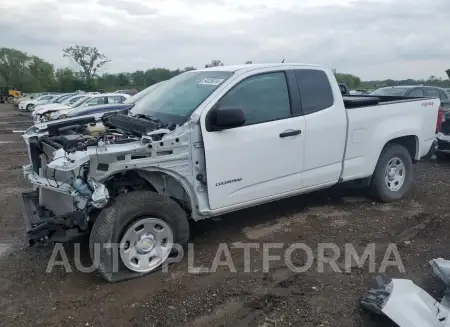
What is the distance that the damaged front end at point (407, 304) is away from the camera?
2887mm

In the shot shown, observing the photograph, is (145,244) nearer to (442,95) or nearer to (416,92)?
(416,92)

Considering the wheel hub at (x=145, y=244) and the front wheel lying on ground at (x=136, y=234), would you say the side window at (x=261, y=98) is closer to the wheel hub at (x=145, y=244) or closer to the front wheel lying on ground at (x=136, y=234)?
the front wheel lying on ground at (x=136, y=234)

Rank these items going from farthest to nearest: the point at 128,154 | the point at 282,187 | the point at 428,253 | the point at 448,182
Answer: the point at 448,182
the point at 282,187
the point at 428,253
the point at 128,154

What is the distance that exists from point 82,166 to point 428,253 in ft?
11.6

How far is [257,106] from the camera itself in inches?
179

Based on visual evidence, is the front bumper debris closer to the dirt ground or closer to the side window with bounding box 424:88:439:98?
the dirt ground

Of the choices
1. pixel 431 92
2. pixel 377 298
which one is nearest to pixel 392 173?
pixel 377 298

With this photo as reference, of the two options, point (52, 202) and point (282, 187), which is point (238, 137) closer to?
point (282, 187)

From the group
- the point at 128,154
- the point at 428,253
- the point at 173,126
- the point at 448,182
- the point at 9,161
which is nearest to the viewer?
the point at 128,154

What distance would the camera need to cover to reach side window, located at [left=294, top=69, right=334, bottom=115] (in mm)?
4910

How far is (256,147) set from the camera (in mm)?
4410

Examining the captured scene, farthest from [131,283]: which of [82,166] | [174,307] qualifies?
[82,166]

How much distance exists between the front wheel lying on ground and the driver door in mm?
464

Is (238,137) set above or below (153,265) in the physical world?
above
